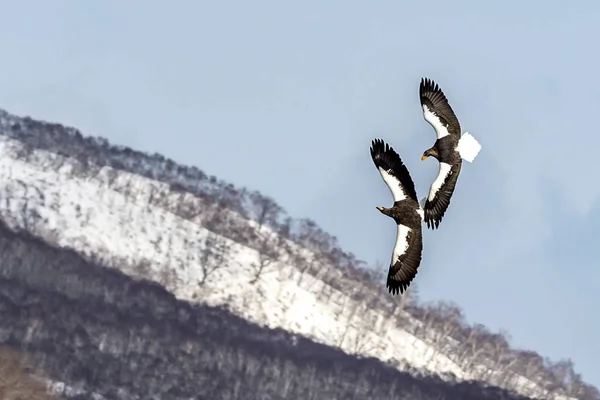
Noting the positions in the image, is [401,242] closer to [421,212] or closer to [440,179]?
[421,212]

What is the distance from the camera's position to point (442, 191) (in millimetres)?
40000

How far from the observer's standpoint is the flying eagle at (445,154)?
39781 mm

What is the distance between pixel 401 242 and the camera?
38.8m

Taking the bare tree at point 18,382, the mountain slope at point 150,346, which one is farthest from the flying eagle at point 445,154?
the mountain slope at point 150,346

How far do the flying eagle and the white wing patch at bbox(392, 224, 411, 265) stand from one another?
0.79 m

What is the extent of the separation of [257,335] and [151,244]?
2898cm

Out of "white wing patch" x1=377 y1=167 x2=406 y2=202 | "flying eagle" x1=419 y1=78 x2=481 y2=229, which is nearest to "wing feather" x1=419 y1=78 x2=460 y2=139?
"flying eagle" x1=419 y1=78 x2=481 y2=229

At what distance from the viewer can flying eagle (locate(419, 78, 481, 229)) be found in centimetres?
3978

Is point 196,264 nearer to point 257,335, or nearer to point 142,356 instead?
point 257,335

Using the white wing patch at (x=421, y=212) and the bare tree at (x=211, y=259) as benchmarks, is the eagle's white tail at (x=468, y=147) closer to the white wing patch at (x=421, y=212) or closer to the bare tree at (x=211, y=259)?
the white wing patch at (x=421, y=212)

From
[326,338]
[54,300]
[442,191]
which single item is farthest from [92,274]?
[442,191]

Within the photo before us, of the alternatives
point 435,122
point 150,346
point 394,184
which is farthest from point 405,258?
point 150,346

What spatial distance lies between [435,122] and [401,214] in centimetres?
376

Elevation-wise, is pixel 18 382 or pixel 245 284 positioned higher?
pixel 245 284
